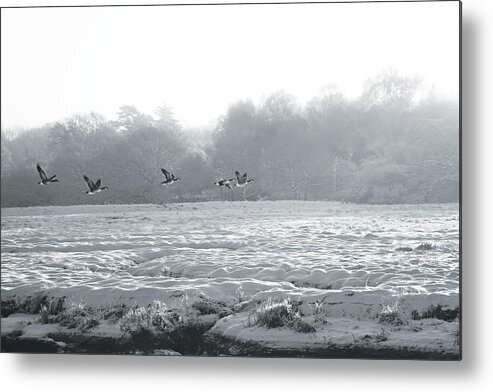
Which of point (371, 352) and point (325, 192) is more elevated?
point (325, 192)

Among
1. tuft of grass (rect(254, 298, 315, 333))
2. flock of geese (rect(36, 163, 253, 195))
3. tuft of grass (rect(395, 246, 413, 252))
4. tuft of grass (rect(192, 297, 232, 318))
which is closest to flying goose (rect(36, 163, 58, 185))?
flock of geese (rect(36, 163, 253, 195))

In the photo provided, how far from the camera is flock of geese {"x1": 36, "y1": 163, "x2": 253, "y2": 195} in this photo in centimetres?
345

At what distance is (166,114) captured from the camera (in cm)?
347

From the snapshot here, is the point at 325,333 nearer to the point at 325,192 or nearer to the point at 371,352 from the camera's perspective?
the point at 371,352

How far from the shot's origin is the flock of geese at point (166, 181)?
3.45 m

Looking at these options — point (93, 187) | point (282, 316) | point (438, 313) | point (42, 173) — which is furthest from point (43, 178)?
point (438, 313)

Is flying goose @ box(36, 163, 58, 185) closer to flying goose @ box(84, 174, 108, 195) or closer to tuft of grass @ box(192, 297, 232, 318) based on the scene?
flying goose @ box(84, 174, 108, 195)

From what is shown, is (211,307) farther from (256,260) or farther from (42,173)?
(42,173)

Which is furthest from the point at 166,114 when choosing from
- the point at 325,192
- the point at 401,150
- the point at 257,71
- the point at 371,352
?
the point at 371,352

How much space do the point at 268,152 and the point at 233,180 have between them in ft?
0.67

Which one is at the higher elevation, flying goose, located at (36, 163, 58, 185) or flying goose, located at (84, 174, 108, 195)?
flying goose, located at (36, 163, 58, 185)

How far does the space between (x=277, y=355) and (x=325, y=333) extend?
0.23 metres

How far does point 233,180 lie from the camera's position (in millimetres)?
3453

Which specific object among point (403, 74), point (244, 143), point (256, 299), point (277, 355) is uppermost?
point (403, 74)
